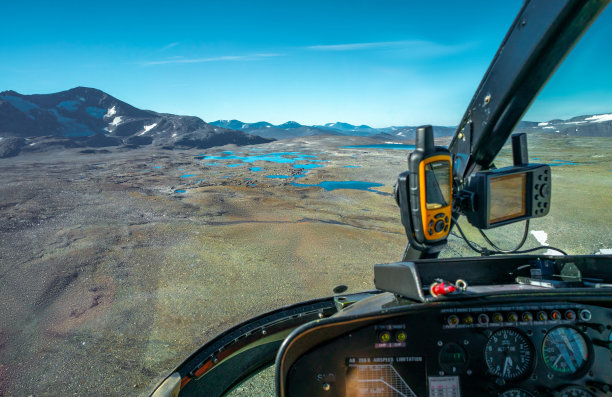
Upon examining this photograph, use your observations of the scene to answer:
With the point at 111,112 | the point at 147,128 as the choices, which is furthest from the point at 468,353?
the point at 111,112

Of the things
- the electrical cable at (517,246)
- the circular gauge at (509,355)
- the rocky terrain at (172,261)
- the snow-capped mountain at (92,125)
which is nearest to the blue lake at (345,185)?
the rocky terrain at (172,261)

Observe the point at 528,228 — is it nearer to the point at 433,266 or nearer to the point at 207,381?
the point at 433,266

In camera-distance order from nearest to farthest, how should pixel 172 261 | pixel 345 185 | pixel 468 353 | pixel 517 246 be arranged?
pixel 468 353, pixel 517 246, pixel 172 261, pixel 345 185

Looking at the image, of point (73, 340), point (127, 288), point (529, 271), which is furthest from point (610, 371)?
point (127, 288)

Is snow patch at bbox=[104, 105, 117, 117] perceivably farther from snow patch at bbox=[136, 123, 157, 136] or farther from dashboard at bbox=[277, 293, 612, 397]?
dashboard at bbox=[277, 293, 612, 397]

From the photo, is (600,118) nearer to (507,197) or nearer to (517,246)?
(507,197)

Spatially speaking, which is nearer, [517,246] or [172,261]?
[517,246]

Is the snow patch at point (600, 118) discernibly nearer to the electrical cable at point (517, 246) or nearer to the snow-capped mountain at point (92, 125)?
the electrical cable at point (517, 246)

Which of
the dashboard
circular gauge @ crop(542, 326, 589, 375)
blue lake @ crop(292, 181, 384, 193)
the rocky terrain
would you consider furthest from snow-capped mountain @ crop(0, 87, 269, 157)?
circular gauge @ crop(542, 326, 589, 375)
